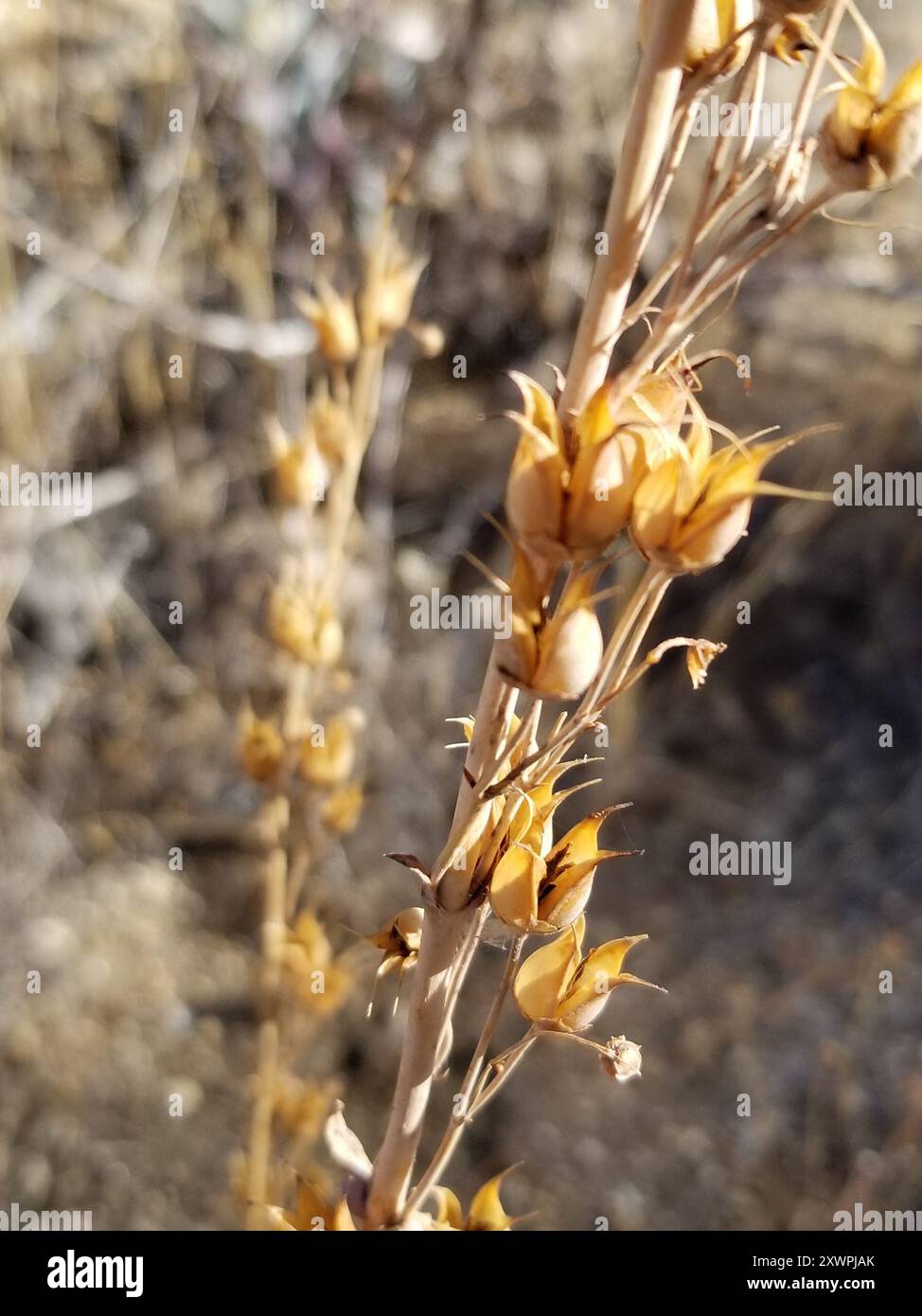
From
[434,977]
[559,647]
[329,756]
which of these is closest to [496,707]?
[559,647]

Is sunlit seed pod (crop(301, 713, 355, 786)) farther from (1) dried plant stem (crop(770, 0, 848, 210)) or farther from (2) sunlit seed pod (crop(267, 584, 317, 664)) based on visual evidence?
(1) dried plant stem (crop(770, 0, 848, 210))

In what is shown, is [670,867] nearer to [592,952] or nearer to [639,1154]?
[639,1154]

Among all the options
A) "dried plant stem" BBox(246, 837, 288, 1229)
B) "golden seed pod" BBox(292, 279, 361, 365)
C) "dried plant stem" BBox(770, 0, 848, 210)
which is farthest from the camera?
"dried plant stem" BBox(246, 837, 288, 1229)

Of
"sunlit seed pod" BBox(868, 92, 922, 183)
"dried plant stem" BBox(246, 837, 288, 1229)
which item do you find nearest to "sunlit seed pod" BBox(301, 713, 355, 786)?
"dried plant stem" BBox(246, 837, 288, 1229)

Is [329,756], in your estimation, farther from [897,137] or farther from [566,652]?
[897,137]

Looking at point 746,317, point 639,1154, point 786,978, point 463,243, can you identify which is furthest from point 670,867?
point 463,243

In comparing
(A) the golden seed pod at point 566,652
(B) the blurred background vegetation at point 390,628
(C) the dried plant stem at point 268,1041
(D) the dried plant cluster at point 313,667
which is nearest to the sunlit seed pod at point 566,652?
(A) the golden seed pod at point 566,652

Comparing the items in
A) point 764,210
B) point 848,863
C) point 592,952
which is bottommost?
point 848,863
